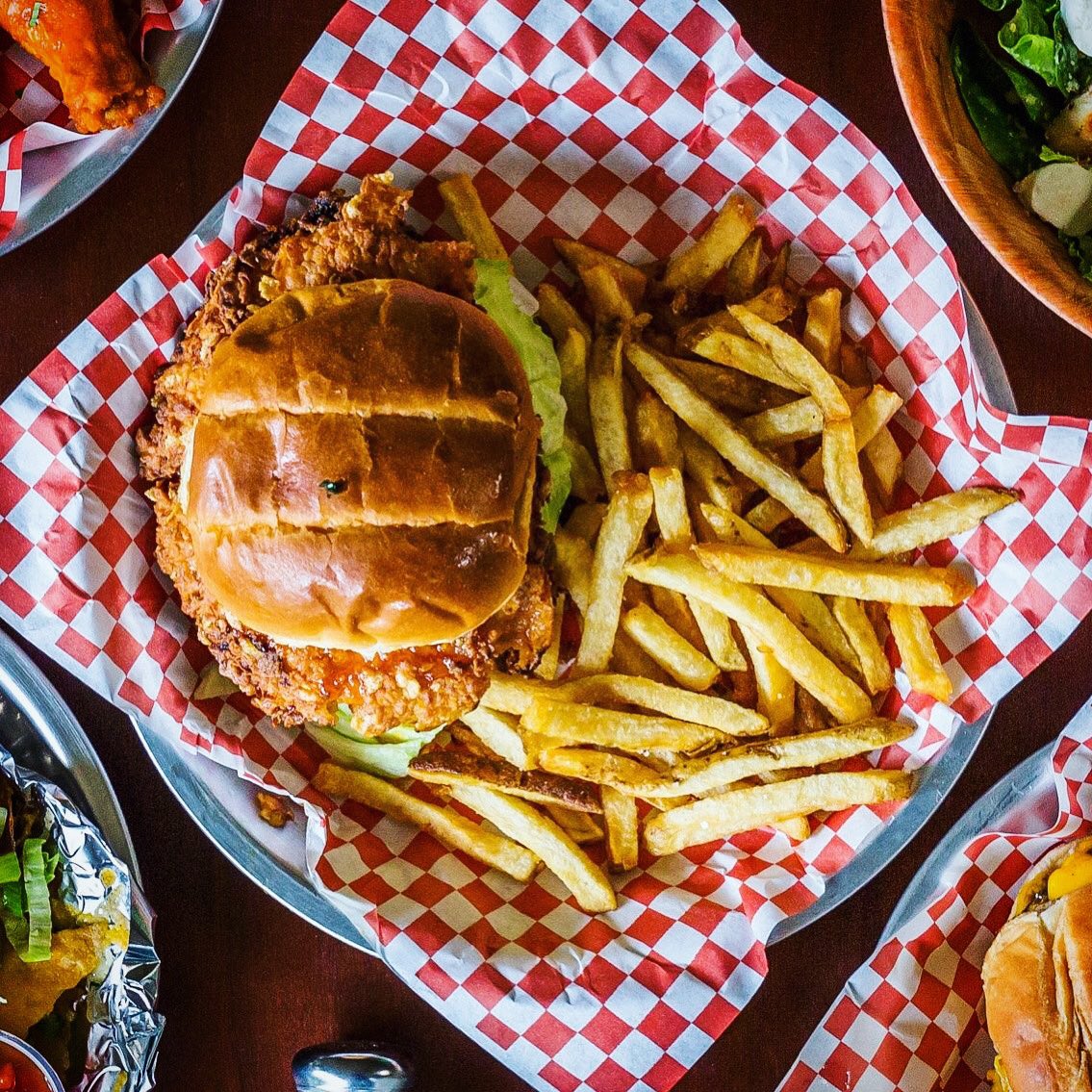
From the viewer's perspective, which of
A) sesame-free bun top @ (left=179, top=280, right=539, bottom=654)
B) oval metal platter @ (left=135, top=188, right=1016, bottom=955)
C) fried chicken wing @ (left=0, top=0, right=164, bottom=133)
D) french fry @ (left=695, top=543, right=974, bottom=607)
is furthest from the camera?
oval metal platter @ (left=135, top=188, right=1016, bottom=955)

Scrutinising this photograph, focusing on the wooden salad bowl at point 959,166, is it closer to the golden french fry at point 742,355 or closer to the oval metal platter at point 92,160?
the golden french fry at point 742,355

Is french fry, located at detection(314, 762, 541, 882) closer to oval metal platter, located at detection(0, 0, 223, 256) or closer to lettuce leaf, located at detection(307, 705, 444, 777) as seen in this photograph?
lettuce leaf, located at detection(307, 705, 444, 777)

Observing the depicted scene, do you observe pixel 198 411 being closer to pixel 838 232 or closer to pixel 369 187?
pixel 369 187

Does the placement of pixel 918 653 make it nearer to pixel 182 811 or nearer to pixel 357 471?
pixel 357 471

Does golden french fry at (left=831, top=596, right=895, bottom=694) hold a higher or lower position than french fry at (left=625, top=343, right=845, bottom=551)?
lower

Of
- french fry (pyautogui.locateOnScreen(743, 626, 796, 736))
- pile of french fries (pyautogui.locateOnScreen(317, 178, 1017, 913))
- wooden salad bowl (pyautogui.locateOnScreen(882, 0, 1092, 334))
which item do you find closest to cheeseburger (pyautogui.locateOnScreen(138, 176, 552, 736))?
pile of french fries (pyautogui.locateOnScreen(317, 178, 1017, 913))

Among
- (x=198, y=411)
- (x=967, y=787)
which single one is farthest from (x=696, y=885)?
(x=198, y=411)
